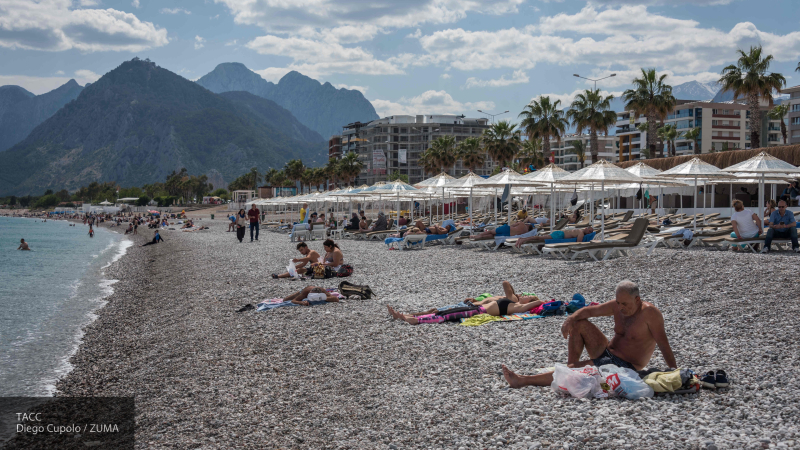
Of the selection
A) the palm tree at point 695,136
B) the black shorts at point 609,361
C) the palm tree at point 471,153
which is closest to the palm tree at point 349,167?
the palm tree at point 471,153

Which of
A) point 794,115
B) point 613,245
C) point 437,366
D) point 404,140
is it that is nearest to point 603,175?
point 613,245

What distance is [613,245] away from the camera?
38.0ft

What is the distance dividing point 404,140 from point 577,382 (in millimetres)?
109352

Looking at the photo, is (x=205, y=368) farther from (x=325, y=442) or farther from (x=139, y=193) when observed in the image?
(x=139, y=193)

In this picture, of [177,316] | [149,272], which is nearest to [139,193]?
[149,272]

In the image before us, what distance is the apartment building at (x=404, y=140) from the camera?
10936cm

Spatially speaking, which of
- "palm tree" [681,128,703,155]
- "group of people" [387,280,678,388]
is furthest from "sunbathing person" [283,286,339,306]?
"palm tree" [681,128,703,155]

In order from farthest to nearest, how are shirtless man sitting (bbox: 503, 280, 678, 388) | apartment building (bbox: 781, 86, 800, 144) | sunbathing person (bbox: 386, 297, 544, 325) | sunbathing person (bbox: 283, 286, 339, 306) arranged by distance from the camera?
apartment building (bbox: 781, 86, 800, 144), sunbathing person (bbox: 283, 286, 339, 306), sunbathing person (bbox: 386, 297, 544, 325), shirtless man sitting (bbox: 503, 280, 678, 388)

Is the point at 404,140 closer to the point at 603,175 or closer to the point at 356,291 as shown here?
the point at 603,175

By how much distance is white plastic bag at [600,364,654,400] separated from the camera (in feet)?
13.5

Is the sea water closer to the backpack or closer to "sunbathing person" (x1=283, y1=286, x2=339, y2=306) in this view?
"sunbathing person" (x1=283, y1=286, x2=339, y2=306)

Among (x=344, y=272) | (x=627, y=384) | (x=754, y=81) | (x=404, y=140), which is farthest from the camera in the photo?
(x=404, y=140)

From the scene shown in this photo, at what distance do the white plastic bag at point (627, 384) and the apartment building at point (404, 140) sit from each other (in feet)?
341

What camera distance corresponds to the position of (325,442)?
13.4 feet
